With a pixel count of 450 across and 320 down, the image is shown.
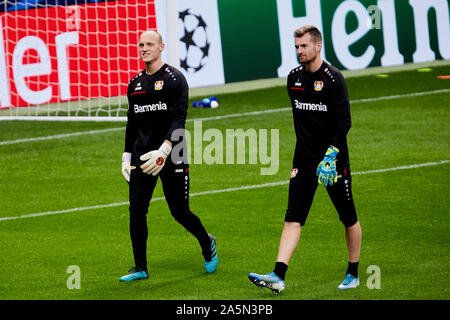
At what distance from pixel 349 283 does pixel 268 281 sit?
0.76 m

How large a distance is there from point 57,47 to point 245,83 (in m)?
4.62

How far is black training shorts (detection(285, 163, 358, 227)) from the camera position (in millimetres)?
7871

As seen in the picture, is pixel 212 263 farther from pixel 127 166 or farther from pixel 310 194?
pixel 310 194

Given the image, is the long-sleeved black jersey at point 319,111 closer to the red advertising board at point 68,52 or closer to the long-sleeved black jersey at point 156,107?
the long-sleeved black jersey at point 156,107

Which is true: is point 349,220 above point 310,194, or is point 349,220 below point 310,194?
below

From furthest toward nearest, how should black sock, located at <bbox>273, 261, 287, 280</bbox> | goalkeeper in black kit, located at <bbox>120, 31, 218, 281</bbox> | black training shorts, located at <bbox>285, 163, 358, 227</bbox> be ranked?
1. goalkeeper in black kit, located at <bbox>120, 31, 218, 281</bbox>
2. black training shorts, located at <bbox>285, 163, 358, 227</bbox>
3. black sock, located at <bbox>273, 261, 287, 280</bbox>

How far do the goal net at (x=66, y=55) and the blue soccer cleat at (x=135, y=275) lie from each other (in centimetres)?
974

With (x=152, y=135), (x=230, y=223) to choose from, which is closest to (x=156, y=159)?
(x=152, y=135)

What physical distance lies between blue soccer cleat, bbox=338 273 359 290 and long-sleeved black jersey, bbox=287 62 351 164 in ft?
3.19

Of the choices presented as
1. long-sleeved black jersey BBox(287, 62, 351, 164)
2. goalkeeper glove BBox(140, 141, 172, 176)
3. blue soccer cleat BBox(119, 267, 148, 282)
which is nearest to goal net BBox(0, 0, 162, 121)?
blue soccer cleat BBox(119, 267, 148, 282)

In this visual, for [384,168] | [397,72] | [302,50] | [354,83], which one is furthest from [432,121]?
[302,50]

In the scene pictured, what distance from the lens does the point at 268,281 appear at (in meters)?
7.65

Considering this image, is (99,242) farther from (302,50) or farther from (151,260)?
(302,50)

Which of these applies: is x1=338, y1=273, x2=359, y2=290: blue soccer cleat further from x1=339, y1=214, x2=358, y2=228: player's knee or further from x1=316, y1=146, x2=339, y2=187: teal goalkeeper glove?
x1=316, y1=146, x2=339, y2=187: teal goalkeeper glove
